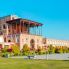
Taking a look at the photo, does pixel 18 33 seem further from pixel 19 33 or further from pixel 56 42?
pixel 56 42

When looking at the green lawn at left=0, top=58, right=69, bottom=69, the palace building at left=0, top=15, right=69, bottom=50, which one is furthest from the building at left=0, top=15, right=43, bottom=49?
the green lawn at left=0, top=58, right=69, bottom=69

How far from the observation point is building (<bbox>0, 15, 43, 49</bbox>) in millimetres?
65625

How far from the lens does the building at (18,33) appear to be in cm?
6562

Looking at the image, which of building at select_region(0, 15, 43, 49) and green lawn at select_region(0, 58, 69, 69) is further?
building at select_region(0, 15, 43, 49)

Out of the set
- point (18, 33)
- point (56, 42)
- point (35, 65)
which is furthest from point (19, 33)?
point (35, 65)

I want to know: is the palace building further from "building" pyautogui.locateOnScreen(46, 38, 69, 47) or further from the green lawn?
the green lawn

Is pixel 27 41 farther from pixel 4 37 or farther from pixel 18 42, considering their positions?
pixel 4 37

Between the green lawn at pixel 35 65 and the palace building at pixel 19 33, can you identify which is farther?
the palace building at pixel 19 33

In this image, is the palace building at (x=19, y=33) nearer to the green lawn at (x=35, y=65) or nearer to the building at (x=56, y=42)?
the building at (x=56, y=42)

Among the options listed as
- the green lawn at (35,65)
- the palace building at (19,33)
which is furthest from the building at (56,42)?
the green lawn at (35,65)

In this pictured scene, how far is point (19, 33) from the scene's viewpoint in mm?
66188

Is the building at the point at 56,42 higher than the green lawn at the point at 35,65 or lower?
higher

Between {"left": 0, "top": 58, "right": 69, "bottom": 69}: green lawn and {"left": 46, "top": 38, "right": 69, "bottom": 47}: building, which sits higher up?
{"left": 46, "top": 38, "right": 69, "bottom": 47}: building

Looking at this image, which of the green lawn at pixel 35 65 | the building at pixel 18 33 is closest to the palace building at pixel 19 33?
the building at pixel 18 33
